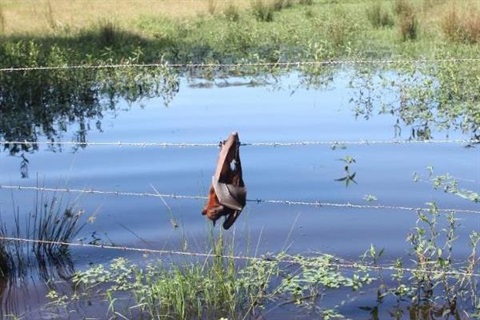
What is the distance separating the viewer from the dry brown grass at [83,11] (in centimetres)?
1634

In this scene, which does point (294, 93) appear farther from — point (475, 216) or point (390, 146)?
point (475, 216)

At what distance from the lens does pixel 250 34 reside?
1462 cm

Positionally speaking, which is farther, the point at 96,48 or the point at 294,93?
the point at 96,48

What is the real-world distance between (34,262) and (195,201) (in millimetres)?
1708

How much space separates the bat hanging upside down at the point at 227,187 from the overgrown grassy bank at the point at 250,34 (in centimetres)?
673

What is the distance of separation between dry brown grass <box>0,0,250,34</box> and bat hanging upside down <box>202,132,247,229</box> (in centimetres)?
1212

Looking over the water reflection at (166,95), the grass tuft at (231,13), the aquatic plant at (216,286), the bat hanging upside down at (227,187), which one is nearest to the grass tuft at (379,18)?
the grass tuft at (231,13)

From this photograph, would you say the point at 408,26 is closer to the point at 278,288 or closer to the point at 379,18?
the point at 379,18

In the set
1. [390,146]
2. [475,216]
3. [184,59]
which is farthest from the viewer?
[184,59]

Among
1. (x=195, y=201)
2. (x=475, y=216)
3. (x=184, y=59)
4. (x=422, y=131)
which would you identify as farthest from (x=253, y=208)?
(x=184, y=59)

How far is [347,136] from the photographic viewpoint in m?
8.52

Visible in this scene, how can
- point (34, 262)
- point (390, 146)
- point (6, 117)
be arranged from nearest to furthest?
point (34, 262) < point (390, 146) < point (6, 117)

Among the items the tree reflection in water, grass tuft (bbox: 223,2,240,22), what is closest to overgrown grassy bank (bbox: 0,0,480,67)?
grass tuft (bbox: 223,2,240,22)

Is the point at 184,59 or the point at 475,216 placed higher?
the point at 184,59
